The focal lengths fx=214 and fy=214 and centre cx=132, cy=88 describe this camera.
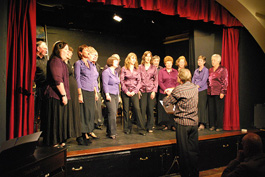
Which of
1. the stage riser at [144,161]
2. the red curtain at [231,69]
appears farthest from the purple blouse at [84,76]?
the red curtain at [231,69]

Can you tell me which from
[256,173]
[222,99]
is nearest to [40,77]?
[256,173]

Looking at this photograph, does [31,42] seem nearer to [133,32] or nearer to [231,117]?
[231,117]

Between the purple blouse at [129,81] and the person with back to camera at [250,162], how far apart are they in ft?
7.16

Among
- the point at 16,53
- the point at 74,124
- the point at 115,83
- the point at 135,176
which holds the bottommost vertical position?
the point at 135,176

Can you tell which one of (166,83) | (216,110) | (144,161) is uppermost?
(166,83)

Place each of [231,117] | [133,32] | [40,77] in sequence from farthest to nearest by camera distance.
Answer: [133,32], [231,117], [40,77]

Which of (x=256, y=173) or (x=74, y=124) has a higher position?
(x=74, y=124)

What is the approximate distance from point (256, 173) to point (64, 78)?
6.99ft

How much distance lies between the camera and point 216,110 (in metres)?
4.19

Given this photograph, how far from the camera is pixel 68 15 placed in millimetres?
5449

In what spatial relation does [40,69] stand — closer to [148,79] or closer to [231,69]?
[148,79]

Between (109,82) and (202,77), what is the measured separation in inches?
74.1

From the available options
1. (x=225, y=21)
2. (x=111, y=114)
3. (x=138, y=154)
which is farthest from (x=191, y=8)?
(x=138, y=154)

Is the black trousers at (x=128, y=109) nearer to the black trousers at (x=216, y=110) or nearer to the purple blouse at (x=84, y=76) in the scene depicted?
the purple blouse at (x=84, y=76)
